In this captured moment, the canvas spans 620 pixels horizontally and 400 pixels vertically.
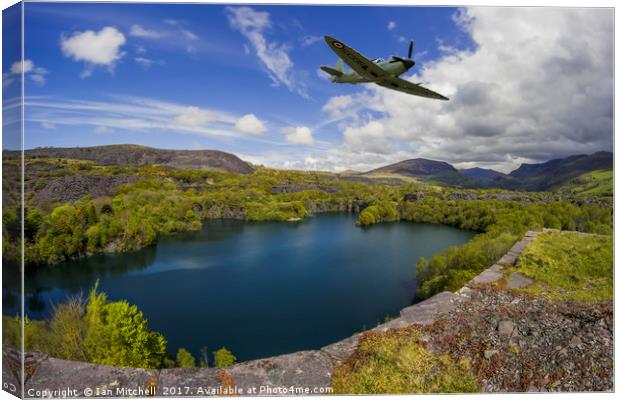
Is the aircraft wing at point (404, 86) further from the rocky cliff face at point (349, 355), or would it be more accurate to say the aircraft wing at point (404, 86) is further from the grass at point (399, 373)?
the grass at point (399, 373)

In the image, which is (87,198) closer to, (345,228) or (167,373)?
(167,373)

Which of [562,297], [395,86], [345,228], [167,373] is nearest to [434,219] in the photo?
[345,228]

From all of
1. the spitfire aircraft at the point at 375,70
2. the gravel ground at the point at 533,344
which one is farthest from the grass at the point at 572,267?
the spitfire aircraft at the point at 375,70

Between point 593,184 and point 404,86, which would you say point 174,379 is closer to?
point 404,86

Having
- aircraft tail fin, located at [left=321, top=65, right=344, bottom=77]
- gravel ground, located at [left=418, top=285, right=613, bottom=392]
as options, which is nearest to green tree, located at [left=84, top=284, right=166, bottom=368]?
gravel ground, located at [left=418, top=285, right=613, bottom=392]

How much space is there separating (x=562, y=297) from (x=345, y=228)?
36.3 feet

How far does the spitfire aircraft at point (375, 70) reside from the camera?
3.30 metres

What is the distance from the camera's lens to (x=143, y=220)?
11.4 m

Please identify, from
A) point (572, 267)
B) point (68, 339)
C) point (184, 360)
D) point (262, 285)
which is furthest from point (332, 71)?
point (262, 285)

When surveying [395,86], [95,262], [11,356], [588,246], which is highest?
[395,86]

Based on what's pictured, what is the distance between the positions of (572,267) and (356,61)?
4187 mm

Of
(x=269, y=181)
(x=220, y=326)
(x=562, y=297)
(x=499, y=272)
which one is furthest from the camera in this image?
(x=269, y=181)

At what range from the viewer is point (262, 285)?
31.1ft

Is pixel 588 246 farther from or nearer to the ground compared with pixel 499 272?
farther from the ground
